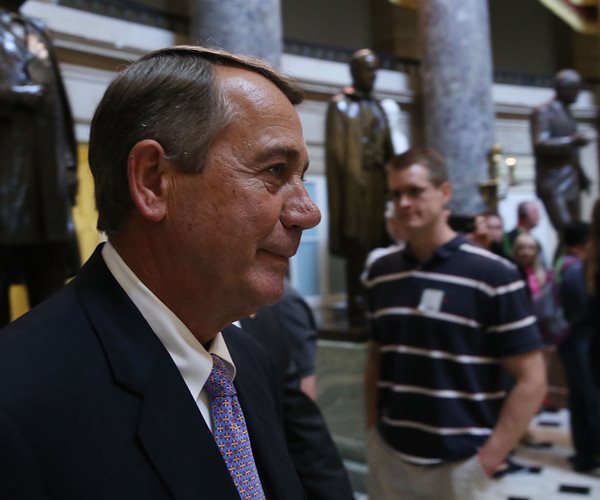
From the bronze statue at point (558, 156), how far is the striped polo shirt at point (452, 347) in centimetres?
584

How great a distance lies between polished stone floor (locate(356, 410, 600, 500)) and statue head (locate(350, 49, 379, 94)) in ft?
10.4

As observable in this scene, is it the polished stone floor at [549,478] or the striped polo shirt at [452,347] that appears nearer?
the striped polo shirt at [452,347]

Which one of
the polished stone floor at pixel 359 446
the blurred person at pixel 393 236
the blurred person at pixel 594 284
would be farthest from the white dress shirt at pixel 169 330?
the polished stone floor at pixel 359 446

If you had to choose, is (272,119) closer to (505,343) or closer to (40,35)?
(505,343)

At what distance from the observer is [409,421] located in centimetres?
237

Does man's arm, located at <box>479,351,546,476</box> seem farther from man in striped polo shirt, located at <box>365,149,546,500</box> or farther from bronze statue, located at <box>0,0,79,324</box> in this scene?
bronze statue, located at <box>0,0,79,324</box>

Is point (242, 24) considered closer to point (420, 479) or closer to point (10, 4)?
point (10, 4)

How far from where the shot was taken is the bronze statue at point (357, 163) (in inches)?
246

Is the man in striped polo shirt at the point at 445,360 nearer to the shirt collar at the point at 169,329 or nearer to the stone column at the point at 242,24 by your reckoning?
the shirt collar at the point at 169,329

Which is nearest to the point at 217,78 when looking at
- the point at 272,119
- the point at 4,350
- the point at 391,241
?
the point at 272,119

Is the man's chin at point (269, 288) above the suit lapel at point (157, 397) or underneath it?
above

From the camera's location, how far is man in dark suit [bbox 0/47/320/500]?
846 mm

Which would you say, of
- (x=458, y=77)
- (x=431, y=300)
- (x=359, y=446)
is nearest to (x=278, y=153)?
(x=431, y=300)

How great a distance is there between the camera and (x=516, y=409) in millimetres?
2248
